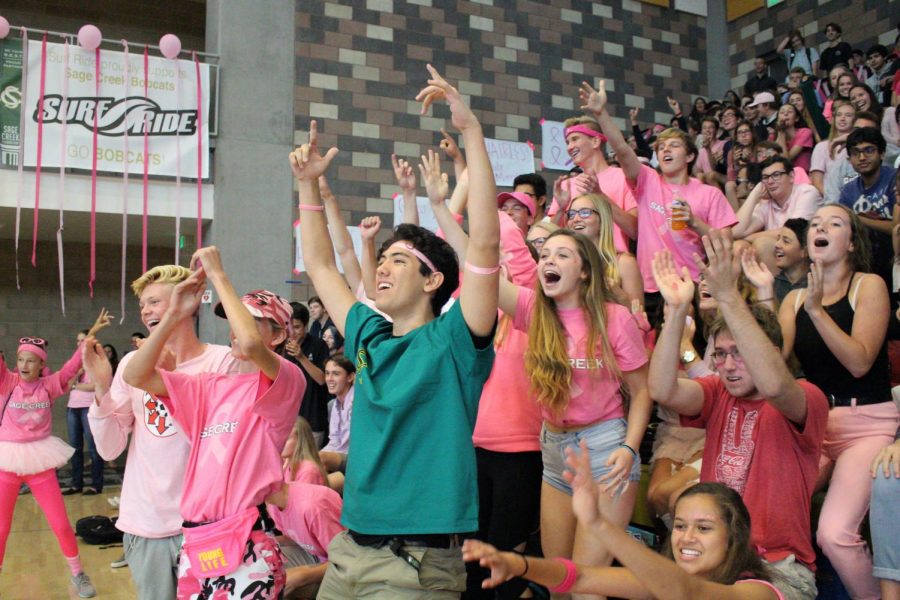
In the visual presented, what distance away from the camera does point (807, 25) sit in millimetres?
12172

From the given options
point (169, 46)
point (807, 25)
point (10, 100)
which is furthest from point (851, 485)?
point (807, 25)

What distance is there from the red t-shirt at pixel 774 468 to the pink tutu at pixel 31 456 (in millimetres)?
4371

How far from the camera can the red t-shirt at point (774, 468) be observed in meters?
2.78

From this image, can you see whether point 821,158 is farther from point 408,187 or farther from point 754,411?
point 408,187

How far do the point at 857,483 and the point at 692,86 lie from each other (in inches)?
420

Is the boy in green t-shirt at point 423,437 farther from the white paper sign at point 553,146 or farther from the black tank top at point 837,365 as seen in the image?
the white paper sign at point 553,146

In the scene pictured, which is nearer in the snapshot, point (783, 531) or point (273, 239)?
point (783, 531)

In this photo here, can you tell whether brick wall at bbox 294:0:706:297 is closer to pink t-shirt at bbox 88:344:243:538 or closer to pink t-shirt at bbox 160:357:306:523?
pink t-shirt at bbox 88:344:243:538

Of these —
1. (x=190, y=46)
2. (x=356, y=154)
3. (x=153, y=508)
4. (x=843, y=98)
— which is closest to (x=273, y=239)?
(x=356, y=154)

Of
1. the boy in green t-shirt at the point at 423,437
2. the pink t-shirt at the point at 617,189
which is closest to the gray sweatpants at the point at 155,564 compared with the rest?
the boy in green t-shirt at the point at 423,437

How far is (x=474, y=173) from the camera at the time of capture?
2189 mm

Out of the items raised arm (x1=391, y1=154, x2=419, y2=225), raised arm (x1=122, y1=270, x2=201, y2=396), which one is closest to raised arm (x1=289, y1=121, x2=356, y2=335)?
raised arm (x1=122, y1=270, x2=201, y2=396)

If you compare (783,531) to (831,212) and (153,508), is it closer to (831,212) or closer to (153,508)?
(831,212)

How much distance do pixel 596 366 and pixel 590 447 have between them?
0.94ft
